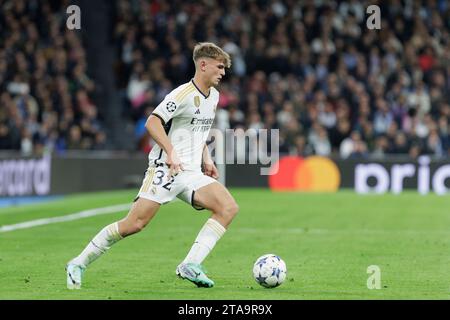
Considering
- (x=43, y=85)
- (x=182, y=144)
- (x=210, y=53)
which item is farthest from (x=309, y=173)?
(x=210, y=53)

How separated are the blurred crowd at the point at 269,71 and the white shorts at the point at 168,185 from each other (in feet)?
53.0

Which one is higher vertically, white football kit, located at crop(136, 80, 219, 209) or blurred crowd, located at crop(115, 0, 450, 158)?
blurred crowd, located at crop(115, 0, 450, 158)

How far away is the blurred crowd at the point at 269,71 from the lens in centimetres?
2756

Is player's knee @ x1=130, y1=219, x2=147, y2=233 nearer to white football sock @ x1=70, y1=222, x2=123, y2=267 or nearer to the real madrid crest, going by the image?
white football sock @ x1=70, y1=222, x2=123, y2=267

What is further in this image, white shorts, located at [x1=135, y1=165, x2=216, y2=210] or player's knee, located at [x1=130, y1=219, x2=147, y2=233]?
white shorts, located at [x1=135, y1=165, x2=216, y2=210]

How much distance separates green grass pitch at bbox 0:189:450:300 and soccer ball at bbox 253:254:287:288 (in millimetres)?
84

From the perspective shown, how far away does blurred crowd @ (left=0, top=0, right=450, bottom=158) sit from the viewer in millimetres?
27562

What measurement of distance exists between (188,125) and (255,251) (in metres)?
4.03

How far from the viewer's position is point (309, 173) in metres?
27.8

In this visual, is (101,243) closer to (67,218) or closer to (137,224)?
(137,224)

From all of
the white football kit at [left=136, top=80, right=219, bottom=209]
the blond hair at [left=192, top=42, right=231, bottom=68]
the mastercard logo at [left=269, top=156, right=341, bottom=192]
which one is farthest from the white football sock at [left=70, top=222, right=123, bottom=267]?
the mastercard logo at [left=269, top=156, right=341, bottom=192]

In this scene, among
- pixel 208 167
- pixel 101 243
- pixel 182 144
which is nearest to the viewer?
pixel 101 243

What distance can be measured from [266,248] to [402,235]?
111 inches

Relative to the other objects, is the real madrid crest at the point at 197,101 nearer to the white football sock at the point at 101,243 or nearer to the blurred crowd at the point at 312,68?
the white football sock at the point at 101,243
